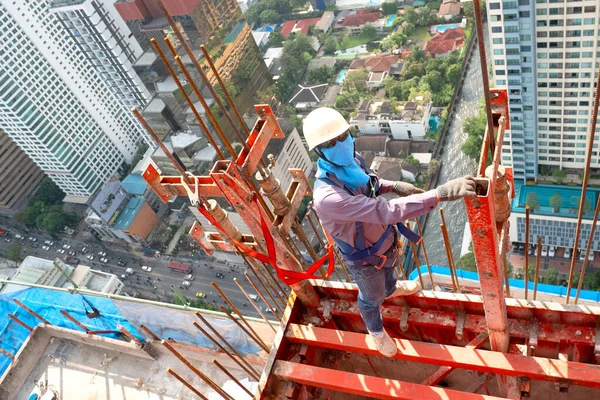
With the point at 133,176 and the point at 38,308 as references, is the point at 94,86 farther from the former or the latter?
the point at 38,308

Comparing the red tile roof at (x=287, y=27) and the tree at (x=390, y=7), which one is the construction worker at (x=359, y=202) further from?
the red tile roof at (x=287, y=27)

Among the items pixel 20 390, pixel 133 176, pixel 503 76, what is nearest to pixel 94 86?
pixel 133 176

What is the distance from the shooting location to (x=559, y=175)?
25.8 meters

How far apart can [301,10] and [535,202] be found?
40807mm

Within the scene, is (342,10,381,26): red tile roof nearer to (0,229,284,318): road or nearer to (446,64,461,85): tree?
(446,64,461,85): tree

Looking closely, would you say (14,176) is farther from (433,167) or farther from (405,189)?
(405,189)

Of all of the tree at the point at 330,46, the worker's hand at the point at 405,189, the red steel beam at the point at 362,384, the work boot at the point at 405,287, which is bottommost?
the red steel beam at the point at 362,384

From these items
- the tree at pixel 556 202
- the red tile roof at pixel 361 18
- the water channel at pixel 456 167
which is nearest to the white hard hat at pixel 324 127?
the tree at pixel 556 202

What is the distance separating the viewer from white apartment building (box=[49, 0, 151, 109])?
1401 inches

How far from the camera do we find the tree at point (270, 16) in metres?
56.5

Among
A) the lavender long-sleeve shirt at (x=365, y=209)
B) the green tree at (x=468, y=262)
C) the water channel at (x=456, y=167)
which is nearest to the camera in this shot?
the lavender long-sleeve shirt at (x=365, y=209)

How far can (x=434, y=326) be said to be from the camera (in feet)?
20.5

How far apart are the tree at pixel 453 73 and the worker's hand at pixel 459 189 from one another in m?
36.6

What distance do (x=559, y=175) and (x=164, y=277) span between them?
25.5 m
